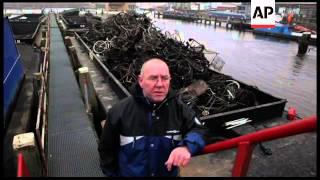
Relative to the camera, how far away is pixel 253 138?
206cm

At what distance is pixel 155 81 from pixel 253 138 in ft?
2.69

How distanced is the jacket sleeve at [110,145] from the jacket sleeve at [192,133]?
0.54m

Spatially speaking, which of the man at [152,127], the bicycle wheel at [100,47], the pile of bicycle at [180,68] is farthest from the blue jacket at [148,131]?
the bicycle wheel at [100,47]

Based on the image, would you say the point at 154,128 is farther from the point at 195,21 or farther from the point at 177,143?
the point at 195,21

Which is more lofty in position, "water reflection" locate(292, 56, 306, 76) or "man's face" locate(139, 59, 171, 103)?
"man's face" locate(139, 59, 171, 103)

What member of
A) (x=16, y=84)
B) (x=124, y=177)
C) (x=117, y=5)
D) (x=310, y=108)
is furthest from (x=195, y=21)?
(x=124, y=177)

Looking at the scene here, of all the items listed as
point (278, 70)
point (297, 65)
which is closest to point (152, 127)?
point (278, 70)

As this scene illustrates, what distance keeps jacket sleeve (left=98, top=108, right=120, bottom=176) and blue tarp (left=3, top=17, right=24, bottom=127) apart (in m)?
4.11

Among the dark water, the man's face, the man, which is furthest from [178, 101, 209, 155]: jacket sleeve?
the dark water

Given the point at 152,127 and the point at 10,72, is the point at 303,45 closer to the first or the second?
the point at 10,72

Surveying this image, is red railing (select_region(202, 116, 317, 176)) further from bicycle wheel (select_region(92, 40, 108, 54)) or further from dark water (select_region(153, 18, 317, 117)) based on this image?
bicycle wheel (select_region(92, 40, 108, 54))

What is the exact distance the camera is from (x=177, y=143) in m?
2.62

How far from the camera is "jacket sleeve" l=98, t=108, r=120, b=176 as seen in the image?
8.45ft

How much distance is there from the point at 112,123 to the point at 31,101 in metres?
5.69
